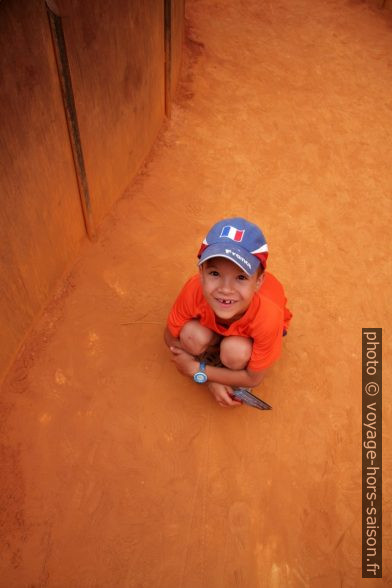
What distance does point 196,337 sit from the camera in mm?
2521

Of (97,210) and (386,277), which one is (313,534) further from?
(97,210)

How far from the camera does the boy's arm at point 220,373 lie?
2518 mm

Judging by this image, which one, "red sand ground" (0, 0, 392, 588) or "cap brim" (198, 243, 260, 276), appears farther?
"red sand ground" (0, 0, 392, 588)

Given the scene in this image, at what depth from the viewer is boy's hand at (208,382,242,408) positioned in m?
2.65

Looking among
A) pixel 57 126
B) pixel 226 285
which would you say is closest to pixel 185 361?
pixel 226 285

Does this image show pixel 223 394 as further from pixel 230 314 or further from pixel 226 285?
pixel 226 285

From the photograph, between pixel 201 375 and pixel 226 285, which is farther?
pixel 201 375

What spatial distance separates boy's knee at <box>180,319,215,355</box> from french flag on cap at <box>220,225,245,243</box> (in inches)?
24.4

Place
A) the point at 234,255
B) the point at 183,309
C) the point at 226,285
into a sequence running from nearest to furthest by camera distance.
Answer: the point at 234,255 → the point at 226,285 → the point at 183,309

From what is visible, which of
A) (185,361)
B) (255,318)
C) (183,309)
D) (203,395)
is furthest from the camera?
(203,395)

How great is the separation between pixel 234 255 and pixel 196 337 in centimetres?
68

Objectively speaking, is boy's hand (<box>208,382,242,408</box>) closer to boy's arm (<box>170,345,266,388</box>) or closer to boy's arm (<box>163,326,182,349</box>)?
boy's arm (<box>170,345,266,388</box>)

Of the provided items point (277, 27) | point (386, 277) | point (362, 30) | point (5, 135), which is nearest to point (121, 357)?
point (5, 135)

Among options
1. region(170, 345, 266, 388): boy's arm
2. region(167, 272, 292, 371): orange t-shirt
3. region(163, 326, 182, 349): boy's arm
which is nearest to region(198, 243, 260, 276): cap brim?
region(167, 272, 292, 371): orange t-shirt
